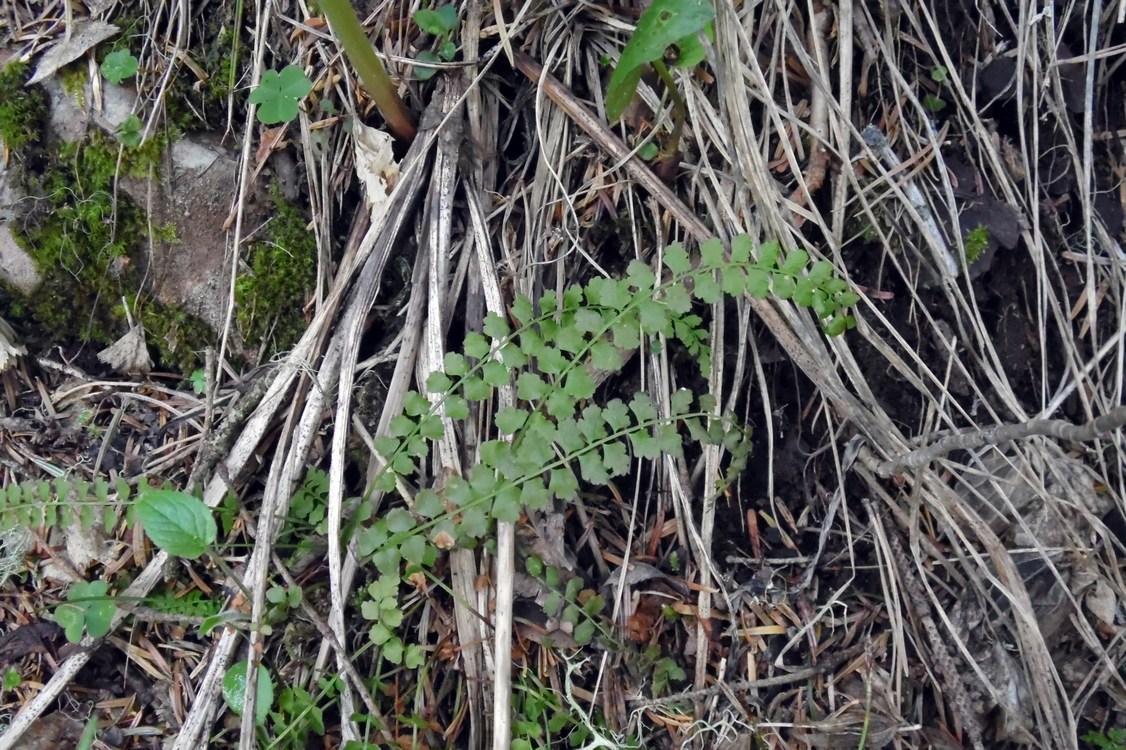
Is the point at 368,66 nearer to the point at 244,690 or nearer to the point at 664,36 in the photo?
the point at 664,36

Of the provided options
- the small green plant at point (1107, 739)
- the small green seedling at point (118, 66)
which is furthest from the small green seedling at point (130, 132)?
the small green plant at point (1107, 739)

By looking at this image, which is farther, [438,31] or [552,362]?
[438,31]

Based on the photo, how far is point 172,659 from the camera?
1801mm

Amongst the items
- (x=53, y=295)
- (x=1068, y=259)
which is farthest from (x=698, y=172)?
(x=53, y=295)

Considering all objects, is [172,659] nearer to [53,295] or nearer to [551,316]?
[53,295]

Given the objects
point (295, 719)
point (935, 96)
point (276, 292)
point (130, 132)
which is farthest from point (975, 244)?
point (130, 132)

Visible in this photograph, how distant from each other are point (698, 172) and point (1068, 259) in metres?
0.99

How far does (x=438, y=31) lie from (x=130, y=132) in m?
0.86

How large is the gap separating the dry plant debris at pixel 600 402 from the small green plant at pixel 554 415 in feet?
0.04

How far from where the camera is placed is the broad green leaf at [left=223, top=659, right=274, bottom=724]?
1.64 meters

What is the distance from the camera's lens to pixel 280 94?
1951 mm

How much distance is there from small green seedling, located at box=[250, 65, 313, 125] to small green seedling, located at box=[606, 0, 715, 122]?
2.76 feet

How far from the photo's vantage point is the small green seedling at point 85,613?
1.71m

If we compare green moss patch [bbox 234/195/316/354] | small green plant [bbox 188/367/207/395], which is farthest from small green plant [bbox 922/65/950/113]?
small green plant [bbox 188/367/207/395]
